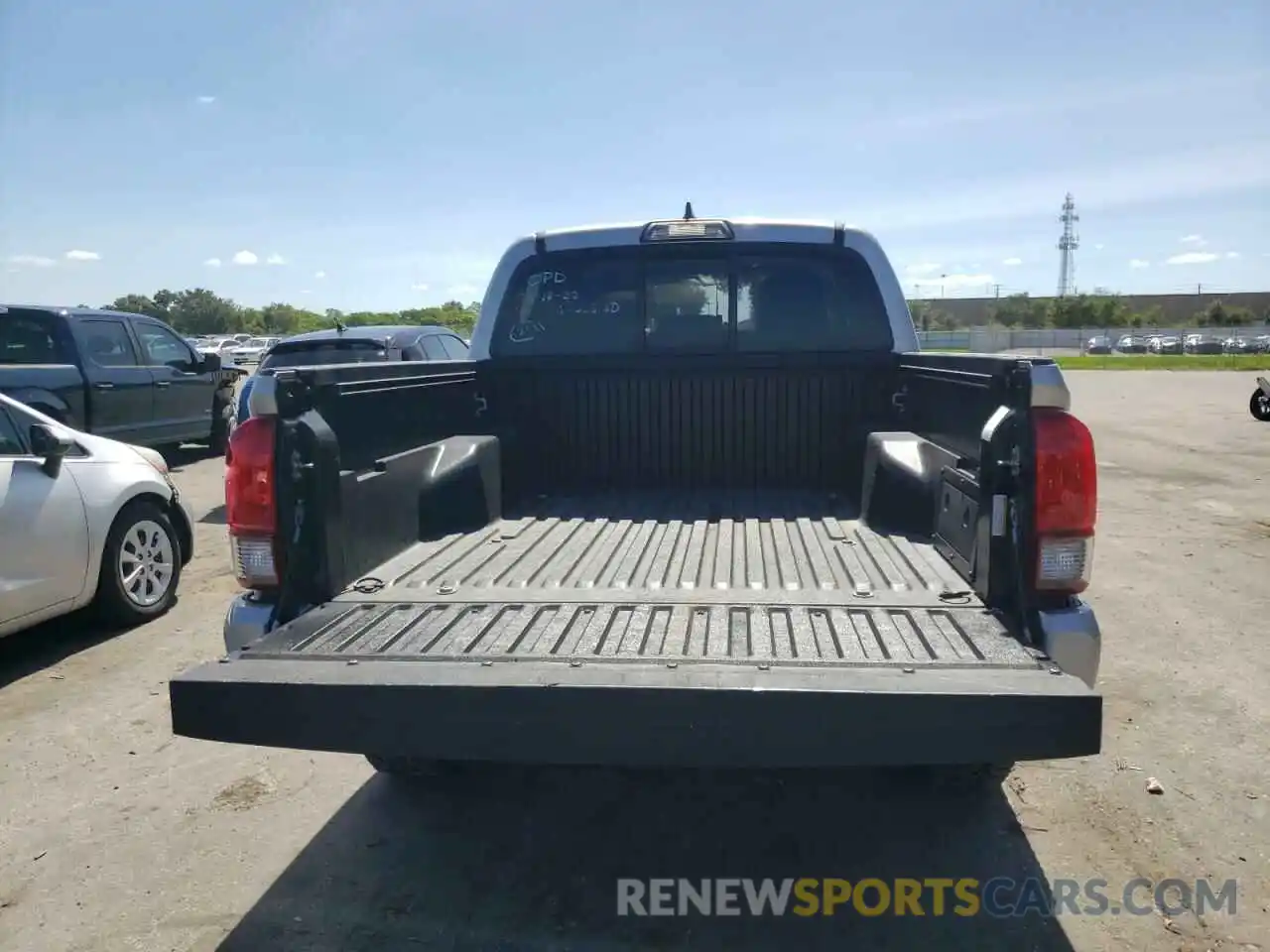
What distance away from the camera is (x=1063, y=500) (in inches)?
110

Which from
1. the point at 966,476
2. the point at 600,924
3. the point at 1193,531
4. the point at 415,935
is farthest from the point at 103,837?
the point at 1193,531

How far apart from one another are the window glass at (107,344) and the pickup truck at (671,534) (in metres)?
8.27

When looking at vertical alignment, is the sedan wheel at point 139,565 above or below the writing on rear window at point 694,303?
below

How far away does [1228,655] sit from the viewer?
5379 millimetres

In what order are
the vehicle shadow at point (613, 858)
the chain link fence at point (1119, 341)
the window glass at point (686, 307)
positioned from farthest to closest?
the chain link fence at point (1119, 341)
the window glass at point (686, 307)
the vehicle shadow at point (613, 858)

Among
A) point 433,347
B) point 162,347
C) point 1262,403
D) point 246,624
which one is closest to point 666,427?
point 246,624

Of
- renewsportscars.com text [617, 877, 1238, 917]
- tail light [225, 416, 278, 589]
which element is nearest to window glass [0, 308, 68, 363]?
tail light [225, 416, 278, 589]

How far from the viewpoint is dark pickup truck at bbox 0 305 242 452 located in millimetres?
10391

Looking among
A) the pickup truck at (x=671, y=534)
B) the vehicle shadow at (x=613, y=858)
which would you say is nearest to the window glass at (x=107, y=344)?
the pickup truck at (x=671, y=534)

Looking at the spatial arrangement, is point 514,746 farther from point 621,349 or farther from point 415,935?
point 621,349

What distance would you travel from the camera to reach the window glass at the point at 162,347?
1216 cm

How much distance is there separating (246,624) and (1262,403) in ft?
67.8

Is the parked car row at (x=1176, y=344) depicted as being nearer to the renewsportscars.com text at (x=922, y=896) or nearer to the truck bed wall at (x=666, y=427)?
the truck bed wall at (x=666, y=427)

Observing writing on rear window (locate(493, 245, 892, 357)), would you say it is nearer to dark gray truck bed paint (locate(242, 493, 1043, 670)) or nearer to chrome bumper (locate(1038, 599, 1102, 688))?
dark gray truck bed paint (locate(242, 493, 1043, 670))
